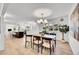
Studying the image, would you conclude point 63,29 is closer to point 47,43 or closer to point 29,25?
point 47,43

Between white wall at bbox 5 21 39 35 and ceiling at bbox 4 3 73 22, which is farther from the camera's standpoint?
white wall at bbox 5 21 39 35

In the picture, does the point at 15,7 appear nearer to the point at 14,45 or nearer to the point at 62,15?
the point at 14,45

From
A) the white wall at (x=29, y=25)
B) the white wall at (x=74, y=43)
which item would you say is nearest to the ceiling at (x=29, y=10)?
the white wall at (x=29, y=25)

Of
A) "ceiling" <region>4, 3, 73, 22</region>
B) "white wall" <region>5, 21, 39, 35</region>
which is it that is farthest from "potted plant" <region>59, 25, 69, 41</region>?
"white wall" <region>5, 21, 39, 35</region>

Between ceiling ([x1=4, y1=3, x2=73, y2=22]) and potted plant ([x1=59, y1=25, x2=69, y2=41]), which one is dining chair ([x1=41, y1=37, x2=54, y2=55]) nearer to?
potted plant ([x1=59, y1=25, x2=69, y2=41])

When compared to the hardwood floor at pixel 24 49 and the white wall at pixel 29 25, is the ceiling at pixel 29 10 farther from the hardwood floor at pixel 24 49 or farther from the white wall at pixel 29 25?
the hardwood floor at pixel 24 49

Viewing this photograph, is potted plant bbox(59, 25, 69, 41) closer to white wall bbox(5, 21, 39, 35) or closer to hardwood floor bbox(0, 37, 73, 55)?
hardwood floor bbox(0, 37, 73, 55)

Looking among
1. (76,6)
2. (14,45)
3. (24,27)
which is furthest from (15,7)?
(76,6)

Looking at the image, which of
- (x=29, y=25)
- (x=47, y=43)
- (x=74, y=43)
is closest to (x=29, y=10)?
(x=29, y=25)

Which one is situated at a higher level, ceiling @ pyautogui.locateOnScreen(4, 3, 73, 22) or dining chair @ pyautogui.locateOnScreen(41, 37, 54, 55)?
ceiling @ pyautogui.locateOnScreen(4, 3, 73, 22)

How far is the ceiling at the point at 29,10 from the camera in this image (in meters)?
1.94

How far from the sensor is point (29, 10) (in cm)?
201

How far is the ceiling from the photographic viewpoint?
6.37 ft

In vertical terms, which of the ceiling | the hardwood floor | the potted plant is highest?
the ceiling
